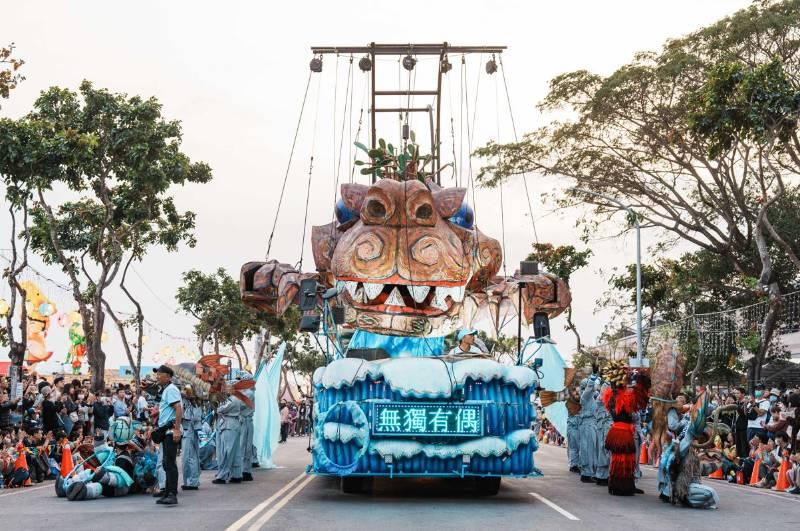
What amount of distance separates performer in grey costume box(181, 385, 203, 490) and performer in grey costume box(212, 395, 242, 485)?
129 cm

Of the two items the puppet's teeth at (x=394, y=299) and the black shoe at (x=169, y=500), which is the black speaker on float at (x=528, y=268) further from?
the black shoe at (x=169, y=500)

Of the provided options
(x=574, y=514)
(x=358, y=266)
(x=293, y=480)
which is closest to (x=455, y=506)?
(x=574, y=514)

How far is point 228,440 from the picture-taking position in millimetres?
16844

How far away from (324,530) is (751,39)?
24.7m

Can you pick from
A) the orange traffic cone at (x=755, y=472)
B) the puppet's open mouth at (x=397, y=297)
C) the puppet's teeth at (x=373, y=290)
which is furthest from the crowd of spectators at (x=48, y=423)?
the orange traffic cone at (x=755, y=472)

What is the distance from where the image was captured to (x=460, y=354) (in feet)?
45.9

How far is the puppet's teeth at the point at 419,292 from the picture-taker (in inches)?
610

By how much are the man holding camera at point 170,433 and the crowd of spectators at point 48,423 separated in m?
2.24

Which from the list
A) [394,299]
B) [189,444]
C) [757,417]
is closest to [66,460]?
[189,444]

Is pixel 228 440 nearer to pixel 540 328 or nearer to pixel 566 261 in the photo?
pixel 540 328

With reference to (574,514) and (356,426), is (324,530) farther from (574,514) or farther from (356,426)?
(574,514)

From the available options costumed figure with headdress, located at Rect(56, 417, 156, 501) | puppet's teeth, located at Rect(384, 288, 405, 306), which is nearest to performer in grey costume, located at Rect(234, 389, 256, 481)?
costumed figure with headdress, located at Rect(56, 417, 156, 501)

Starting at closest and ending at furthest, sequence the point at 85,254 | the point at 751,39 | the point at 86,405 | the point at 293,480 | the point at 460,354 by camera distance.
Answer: the point at 460,354 < the point at 293,480 < the point at 86,405 < the point at 751,39 < the point at 85,254

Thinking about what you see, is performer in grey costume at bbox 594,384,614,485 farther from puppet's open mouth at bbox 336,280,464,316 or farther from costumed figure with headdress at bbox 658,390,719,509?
puppet's open mouth at bbox 336,280,464,316
